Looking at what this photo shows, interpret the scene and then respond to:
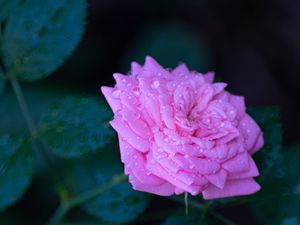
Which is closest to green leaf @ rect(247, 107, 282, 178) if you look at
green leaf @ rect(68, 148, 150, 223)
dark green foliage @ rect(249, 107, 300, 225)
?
dark green foliage @ rect(249, 107, 300, 225)

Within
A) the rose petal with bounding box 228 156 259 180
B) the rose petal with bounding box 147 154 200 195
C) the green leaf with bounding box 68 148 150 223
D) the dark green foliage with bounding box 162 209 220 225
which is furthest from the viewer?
the green leaf with bounding box 68 148 150 223

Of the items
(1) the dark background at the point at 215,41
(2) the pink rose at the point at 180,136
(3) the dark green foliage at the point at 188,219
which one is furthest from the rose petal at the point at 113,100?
(1) the dark background at the point at 215,41

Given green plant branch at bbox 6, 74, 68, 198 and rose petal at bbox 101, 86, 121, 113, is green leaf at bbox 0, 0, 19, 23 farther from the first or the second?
rose petal at bbox 101, 86, 121, 113

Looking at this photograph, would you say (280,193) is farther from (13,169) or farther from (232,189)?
(13,169)

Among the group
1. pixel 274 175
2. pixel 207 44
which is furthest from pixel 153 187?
pixel 207 44

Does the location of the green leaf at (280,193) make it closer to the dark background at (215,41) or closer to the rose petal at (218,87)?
the rose petal at (218,87)
